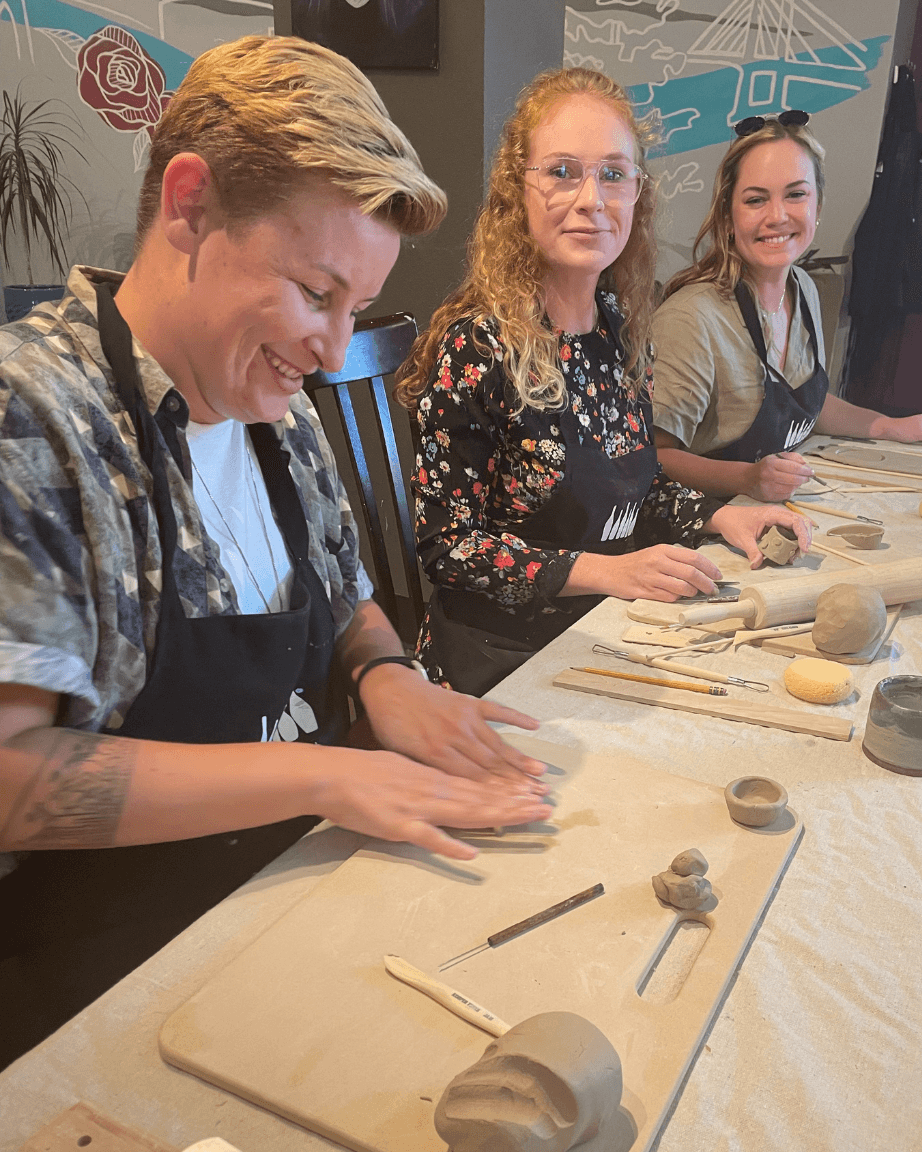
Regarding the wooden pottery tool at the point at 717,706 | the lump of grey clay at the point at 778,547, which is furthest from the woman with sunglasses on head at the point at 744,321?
the wooden pottery tool at the point at 717,706

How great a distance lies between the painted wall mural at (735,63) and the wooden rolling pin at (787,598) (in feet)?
7.12

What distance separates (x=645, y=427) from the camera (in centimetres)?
205

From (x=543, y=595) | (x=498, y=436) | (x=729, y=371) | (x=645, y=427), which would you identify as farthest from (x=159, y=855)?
(x=729, y=371)

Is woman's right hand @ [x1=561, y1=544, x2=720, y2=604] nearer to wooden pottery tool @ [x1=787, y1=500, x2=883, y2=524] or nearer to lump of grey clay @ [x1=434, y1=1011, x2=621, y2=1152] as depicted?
wooden pottery tool @ [x1=787, y1=500, x2=883, y2=524]

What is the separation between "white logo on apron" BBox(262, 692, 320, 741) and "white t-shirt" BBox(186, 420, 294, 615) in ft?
0.49

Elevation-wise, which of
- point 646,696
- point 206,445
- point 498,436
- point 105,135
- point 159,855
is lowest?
point 159,855

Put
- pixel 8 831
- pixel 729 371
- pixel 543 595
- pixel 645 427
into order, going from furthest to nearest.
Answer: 1. pixel 729 371
2. pixel 645 427
3. pixel 543 595
4. pixel 8 831

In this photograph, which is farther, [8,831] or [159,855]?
[159,855]

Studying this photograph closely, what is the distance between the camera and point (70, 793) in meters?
0.91

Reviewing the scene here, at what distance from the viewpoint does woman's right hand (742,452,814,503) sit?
6.79ft

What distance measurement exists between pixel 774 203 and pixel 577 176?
35.0 inches

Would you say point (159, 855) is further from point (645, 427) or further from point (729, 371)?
point (729, 371)

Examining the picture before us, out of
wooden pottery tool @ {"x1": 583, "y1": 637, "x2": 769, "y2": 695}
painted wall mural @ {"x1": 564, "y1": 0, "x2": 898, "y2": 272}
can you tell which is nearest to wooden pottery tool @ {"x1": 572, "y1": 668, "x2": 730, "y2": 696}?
wooden pottery tool @ {"x1": 583, "y1": 637, "x2": 769, "y2": 695}

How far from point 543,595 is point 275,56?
0.98 meters
